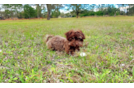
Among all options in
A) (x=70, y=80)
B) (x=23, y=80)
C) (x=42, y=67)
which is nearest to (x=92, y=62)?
(x=70, y=80)

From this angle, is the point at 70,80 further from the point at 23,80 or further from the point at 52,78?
the point at 23,80

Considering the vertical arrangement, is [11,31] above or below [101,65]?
above

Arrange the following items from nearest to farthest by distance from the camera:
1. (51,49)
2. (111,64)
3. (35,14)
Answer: (111,64) < (51,49) < (35,14)

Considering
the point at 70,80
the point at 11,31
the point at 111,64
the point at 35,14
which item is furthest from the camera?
the point at 11,31

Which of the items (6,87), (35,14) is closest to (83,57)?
(6,87)

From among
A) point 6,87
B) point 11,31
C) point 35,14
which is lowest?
point 6,87

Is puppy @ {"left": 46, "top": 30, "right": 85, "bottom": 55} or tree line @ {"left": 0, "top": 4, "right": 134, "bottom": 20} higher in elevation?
tree line @ {"left": 0, "top": 4, "right": 134, "bottom": 20}

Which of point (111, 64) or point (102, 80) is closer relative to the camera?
point (102, 80)

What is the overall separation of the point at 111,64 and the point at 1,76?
2011 millimetres

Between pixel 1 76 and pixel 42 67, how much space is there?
70cm

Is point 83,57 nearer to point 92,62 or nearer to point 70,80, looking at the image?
point 92,62

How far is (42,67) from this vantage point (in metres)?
1.80

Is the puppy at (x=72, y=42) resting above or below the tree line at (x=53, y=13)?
below

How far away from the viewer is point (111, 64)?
1.68 meters
